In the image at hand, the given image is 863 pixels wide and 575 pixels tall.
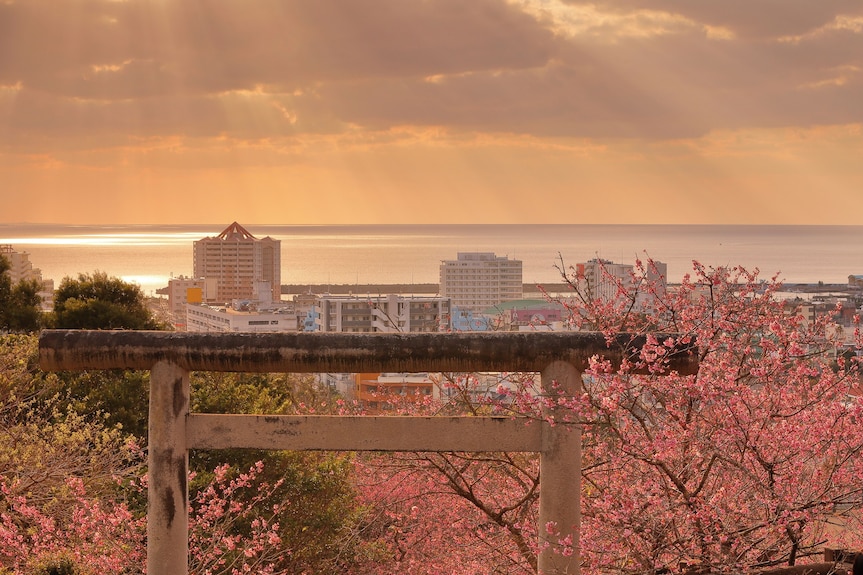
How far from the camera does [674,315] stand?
5.17m

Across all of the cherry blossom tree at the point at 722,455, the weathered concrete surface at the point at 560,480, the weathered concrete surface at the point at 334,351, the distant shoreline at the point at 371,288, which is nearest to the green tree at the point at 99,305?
the cherry blossom tree at the point at 722,455

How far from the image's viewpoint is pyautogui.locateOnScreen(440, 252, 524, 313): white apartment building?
151 m

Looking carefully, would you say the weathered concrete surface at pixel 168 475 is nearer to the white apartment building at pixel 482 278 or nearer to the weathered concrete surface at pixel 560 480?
the weathered concrete surface at pixel 560 480

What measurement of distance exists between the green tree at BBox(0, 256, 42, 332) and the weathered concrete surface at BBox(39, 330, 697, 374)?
18876mm

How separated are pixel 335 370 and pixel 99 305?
1753 cm

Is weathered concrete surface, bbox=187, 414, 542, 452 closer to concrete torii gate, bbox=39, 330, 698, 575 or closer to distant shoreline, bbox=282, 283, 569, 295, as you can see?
concrete torii gate, bbox=39, 330, 698, 575

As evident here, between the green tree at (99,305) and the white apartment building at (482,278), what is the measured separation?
5117 inches

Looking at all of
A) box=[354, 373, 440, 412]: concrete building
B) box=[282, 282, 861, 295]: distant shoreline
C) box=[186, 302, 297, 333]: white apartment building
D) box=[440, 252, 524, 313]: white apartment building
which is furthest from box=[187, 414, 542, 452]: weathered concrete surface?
box=[440, 252, 524, 313]: white apartment building

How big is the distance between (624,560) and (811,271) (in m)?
198

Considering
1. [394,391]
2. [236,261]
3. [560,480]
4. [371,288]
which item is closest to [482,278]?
[371,288]

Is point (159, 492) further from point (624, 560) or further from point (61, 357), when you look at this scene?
point (624, 560)

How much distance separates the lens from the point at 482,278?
152m

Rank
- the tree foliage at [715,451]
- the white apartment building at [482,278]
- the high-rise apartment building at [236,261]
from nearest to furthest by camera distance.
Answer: the tree foliage at [715,451]
the white apartment building at [482,278]
the high-rise apartment building at [236,261]

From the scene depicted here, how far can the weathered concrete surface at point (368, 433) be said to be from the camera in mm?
3186
